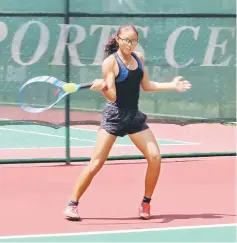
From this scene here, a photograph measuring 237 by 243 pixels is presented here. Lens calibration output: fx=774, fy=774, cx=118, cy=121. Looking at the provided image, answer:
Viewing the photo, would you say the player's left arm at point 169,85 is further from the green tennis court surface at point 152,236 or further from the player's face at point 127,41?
the green tennis court surface at point 152,236

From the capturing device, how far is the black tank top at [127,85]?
23.7 feet

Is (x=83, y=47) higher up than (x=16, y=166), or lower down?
higher up

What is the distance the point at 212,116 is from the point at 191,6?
1.90 m

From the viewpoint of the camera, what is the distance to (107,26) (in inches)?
437

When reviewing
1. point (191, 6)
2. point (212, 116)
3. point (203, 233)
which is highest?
point (191, 6)

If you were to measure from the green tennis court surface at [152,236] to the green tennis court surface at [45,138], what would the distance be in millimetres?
6336

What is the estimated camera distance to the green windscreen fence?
35.9 ft

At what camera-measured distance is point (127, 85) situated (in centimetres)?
727

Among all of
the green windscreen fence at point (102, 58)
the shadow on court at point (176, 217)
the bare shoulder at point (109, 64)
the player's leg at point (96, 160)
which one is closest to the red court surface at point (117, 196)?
the shadow on court at point (176, 217)

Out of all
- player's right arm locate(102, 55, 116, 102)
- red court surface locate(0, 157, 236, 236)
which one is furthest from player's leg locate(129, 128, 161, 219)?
player's right arm locate(102, 55, 116, 102)

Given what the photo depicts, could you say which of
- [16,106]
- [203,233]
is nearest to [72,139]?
[16,106]

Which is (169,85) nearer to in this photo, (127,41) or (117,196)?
(127,41)

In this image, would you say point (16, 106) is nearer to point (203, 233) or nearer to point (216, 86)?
point (216, 86)

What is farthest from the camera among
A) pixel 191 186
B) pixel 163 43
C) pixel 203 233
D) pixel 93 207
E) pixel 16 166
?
pixel 163 43
